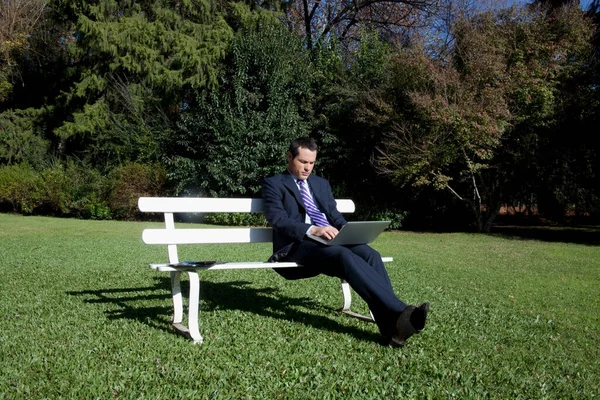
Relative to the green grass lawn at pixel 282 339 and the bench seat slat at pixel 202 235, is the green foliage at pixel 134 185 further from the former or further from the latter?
the bench seat slat at pixel 202 235

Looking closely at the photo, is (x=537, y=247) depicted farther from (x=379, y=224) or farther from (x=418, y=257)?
(x=379, y=224)

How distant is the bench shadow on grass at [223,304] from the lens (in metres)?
4.75

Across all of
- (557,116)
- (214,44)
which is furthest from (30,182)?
(557,116)

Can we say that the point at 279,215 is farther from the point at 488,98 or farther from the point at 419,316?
the point at 488,98

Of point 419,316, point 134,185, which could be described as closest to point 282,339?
point 419,316

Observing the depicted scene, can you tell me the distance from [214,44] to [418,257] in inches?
571

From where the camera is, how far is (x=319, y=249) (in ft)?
14.6

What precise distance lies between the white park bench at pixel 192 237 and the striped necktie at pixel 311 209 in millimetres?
407

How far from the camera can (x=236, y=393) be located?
3.09 meters

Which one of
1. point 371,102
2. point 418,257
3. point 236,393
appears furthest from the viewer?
point 371,102

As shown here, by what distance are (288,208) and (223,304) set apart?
125 cm

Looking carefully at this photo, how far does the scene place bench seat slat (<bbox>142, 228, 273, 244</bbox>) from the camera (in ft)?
15.0

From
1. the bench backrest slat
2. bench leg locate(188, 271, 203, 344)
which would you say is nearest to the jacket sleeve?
the bench backrest slat

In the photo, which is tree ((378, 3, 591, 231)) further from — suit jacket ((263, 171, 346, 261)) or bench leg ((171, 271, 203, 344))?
bench leg ((171, 271, 203, 344))
